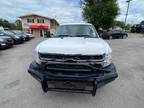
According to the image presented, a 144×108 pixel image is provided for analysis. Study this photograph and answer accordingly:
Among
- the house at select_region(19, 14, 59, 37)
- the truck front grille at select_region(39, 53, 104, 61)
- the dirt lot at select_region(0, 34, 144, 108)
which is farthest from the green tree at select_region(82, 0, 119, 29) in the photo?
the truck front grille at select_region(39, 53, 104, 61)

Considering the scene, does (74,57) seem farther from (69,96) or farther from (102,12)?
(102,12)

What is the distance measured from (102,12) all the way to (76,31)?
24.1 metres

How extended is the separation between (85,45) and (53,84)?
3.77 feet

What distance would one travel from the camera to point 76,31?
4777 mm

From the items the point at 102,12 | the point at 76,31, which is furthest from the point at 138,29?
the point at 76,31

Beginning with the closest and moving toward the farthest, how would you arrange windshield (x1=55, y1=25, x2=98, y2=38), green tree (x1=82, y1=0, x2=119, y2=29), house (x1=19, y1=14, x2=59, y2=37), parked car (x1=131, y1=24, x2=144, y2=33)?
windshield (x1=55, y1=25, x2=98, y2=38), green tree (x1=82, y1=0, x2=119, y2=29), parked car (x1=131, y1=24, x2=144, y2=33), house (x1=19, y1=14, x2=59, y2=37)

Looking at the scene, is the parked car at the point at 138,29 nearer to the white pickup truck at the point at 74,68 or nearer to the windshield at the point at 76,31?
the windshield at the point at 76,31

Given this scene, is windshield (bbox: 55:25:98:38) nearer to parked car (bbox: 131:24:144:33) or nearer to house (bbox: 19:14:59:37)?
parked car (bbox: 131:24:144:33)

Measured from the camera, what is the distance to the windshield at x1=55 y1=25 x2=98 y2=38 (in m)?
4.63

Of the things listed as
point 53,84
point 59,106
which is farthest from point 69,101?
point 53,84

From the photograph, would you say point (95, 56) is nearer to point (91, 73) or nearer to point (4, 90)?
point (91, 73)

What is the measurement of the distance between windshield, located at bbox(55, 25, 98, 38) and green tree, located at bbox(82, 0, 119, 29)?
76.8 feet

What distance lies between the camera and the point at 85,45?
3.25 metres

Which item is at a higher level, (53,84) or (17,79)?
(53,84)
